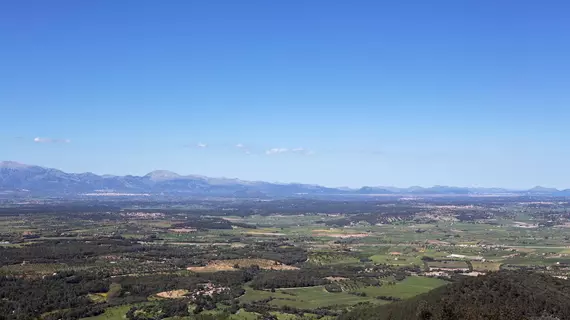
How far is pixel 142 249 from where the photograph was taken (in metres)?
153

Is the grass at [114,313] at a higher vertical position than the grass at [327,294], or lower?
lower

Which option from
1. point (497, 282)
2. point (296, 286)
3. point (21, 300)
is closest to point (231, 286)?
point (296, 286)

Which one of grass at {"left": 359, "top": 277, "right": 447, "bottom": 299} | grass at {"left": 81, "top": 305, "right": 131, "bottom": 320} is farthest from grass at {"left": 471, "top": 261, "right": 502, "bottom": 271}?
grass at {"left": 81, "top": 305, "right": 131, "bottom": 320}

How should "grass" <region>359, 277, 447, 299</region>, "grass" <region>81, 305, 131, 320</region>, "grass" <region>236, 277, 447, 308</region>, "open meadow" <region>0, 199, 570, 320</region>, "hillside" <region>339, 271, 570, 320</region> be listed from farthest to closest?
"grass" <region>359, 277, 447, 299</region> → "grass" <region>236, 277, 447, 308</region> → "open meadow" <region>0, 199, 570, 320</region> → "grass" <region>81, 305, 131, 320</region> → "hillside" <region>339, 271, 570, 320</region>

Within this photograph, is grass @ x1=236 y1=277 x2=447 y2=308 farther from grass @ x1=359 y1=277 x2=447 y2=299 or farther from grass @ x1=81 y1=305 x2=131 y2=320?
grass @ x1=81 y1=305 x2=131 y2=320

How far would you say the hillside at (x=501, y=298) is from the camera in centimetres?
6619

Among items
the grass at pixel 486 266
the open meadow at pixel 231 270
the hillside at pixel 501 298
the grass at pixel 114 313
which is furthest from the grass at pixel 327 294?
the grass at pixel 114 313

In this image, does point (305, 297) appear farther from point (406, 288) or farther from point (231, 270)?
point (231, 270)

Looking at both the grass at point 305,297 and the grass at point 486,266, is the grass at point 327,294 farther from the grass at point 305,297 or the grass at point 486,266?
the grass at point 486,266

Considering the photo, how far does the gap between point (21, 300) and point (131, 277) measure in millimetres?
24775

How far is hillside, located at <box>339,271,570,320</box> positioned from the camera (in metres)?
66.2

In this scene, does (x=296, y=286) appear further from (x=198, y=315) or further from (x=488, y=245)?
(x=488, y=245)

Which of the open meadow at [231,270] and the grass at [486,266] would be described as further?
the grass at [486,266]

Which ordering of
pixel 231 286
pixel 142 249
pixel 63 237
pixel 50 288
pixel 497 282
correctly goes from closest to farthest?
pixel 497 282
pixel 50 288
pixel 231 286
pixel 142 249
pixel 63 237
